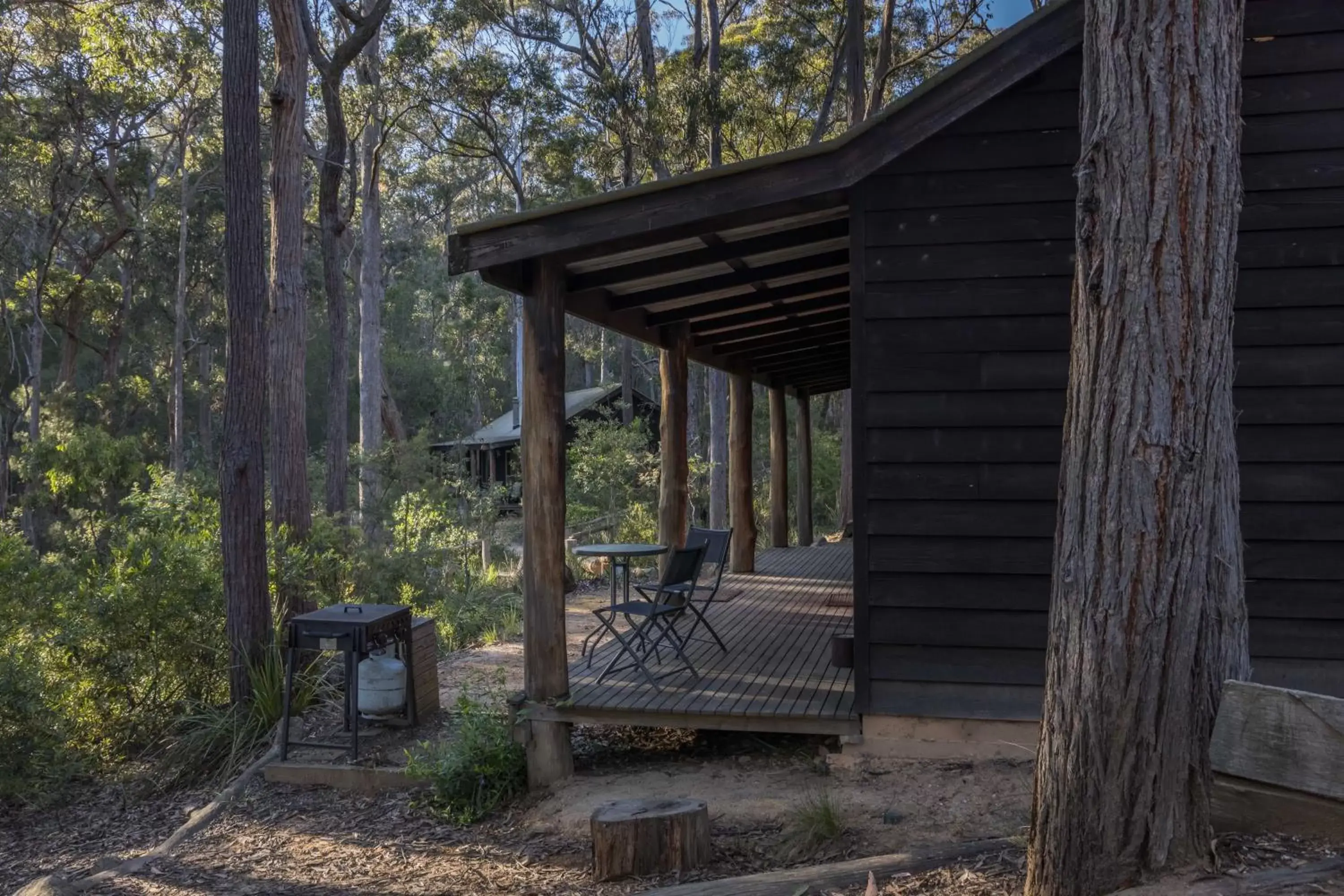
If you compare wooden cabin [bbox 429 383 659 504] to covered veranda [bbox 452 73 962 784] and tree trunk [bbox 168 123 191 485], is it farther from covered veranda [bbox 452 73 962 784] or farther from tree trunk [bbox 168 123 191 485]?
covered veranda [bbox 452 73 962 784]

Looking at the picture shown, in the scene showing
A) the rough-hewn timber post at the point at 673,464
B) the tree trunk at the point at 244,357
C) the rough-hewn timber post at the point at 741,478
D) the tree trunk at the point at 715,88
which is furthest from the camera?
the tree trunk at the point at 715,88

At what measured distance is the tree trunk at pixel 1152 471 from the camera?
9.80 feet

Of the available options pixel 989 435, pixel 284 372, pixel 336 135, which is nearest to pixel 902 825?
pixel 989 435

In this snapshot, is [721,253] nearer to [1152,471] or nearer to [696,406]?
[1152,471]

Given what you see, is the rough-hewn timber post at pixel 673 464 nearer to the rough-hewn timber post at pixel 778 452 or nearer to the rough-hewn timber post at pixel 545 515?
the rough-hewn timber post at pixel 778 452

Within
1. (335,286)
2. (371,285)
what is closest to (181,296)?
(371,285)

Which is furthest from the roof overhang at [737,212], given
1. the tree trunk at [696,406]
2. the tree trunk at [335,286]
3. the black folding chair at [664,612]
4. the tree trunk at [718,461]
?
the tree trunk at [696,406]

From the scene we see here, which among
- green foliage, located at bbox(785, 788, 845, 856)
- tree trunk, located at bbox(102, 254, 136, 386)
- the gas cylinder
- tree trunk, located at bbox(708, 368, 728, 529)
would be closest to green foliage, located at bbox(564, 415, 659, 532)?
tree trunk, located at bbox(708, 368, 728, 529)

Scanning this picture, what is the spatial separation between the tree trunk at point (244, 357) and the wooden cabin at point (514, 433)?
16261 millimetres

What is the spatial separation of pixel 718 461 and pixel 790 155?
1295 cm

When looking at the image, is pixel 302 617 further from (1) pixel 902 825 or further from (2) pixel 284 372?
(2) pixel 284 372

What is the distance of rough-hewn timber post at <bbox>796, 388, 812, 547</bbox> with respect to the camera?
554 inches

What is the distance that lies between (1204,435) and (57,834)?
6230 millimetres

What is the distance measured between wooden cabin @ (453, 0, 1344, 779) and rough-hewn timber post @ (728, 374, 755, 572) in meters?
5.27
